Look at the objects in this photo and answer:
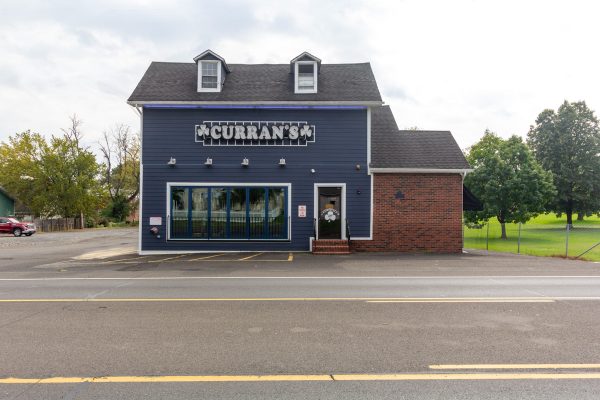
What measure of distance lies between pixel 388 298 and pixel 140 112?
51.0 ft

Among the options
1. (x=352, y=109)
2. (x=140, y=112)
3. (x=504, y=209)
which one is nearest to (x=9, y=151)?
(x=140, y=112)

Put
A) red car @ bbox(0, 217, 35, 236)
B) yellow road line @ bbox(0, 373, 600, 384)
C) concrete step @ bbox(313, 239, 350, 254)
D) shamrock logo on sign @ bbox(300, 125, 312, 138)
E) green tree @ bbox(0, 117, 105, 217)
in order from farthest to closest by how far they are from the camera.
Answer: green tree @ bbox(0, 117, 105, 217) < red car @ bbox(0, 217, 35, 236) < shamrock logo on sign @ bbox(300, 125, 312, 138) < concrete step @ bbox(313, 239, 350, 254) < yellow road line @ bbox(0, 373, 600, 384)

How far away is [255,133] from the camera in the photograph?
19.6 m

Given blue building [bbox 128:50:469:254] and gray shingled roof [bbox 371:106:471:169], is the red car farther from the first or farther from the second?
gray shingled roof [bbox 371:106:471:169]

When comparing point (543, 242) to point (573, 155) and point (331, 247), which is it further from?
point (573, 155)

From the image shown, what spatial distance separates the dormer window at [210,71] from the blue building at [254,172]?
0.66 m

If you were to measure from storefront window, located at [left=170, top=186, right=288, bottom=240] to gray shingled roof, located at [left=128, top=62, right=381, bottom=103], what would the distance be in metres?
4.14

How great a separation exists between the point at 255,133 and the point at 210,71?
3757 millimetres

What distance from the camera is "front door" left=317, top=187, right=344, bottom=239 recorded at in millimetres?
19875

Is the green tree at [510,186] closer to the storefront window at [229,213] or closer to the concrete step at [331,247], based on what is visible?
the concrete step at [331,247]

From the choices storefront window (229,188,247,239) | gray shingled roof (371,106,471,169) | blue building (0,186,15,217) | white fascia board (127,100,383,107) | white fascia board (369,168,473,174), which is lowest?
storefront window (229,188,247,239)

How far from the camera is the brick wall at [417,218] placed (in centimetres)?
1955

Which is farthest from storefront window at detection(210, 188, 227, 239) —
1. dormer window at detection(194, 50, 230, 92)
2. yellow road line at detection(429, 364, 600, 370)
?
yellow road line at detection(429, 364, 600, 370)

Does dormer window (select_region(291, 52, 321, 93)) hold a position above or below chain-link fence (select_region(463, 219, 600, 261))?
above
